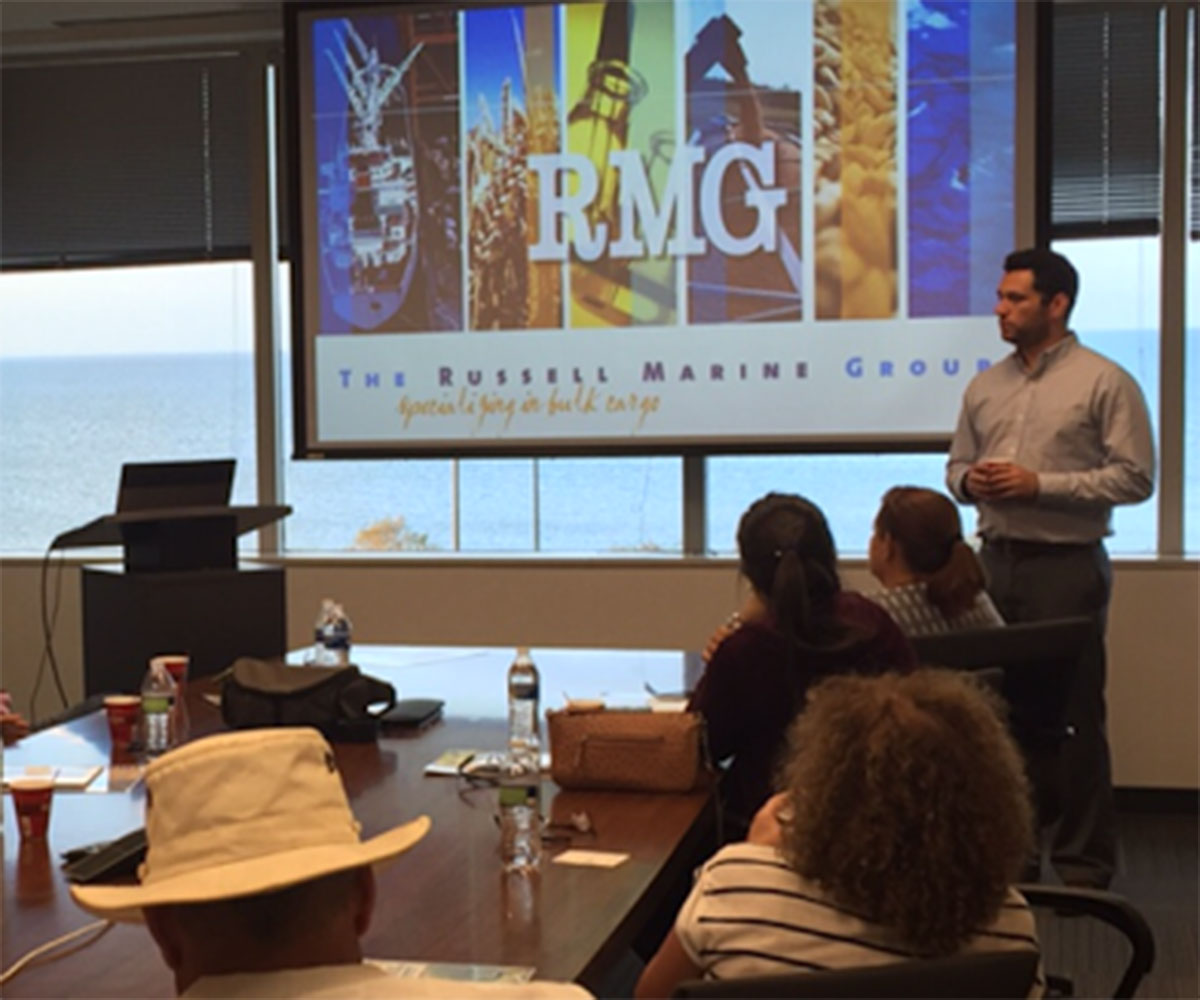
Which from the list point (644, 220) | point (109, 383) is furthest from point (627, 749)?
point (109, 383)

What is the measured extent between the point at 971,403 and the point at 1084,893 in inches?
88.0

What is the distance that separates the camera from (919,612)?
3035 millimetres

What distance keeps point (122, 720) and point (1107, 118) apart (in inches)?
149

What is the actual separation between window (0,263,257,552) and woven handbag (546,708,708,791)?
3510mm

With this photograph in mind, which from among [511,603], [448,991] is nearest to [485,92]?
[511,603]

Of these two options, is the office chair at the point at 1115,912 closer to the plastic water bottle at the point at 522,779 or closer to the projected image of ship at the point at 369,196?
the plastic water bottle at the point at 522,779

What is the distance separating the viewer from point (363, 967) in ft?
3.96

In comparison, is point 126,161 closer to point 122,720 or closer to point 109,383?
point 109,383

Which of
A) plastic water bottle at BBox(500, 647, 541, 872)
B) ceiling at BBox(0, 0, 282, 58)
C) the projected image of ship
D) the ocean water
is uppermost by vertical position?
ceiling at BBox(0, 0, 282, 58)

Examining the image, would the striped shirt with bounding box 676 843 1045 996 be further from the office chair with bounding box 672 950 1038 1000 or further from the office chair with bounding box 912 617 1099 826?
the office chair with bounding box 912 617 1099 826

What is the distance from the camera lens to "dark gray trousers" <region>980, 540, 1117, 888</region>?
145 inches

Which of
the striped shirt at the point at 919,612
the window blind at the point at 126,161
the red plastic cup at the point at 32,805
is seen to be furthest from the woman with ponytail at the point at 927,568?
the window blind at the point at 126,161

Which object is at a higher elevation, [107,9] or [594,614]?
[107,9]

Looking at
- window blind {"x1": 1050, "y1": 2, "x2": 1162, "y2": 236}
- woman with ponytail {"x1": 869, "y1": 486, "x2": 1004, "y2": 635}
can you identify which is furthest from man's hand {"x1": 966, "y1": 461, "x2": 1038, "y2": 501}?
window blind {"x1": 1050, "y1": 2, "x2": 1162, "y2": 236}
